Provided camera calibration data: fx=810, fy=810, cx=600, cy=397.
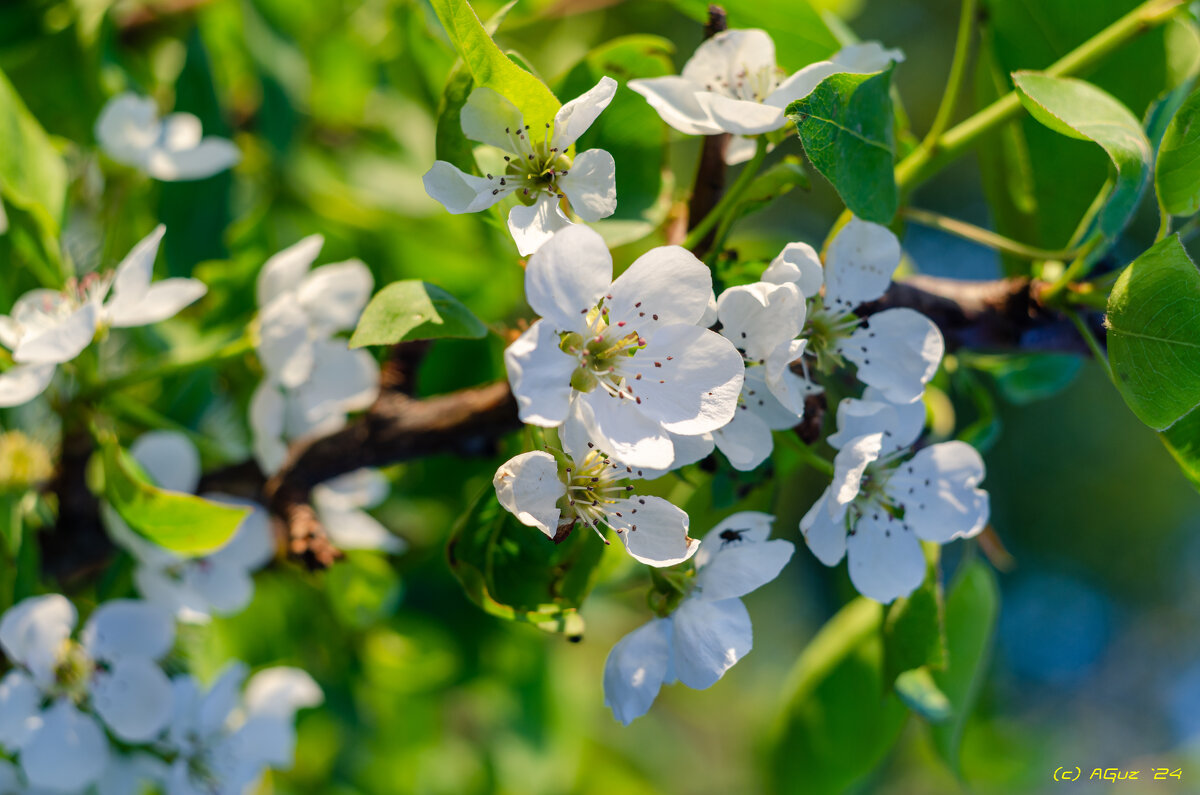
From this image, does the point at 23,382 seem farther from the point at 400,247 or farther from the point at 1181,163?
the point at 1181,163

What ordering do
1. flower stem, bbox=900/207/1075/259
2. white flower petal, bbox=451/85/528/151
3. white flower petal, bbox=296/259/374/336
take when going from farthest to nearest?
white flower petal, bbox=296/259/374/336 → flower stem, bbox=900/207/1075/259 → white flower petal, bbox=451/85/528/151

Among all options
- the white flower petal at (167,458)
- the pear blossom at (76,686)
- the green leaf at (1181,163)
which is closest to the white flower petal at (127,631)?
the pear blossom at (76,686)

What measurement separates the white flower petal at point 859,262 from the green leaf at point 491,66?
219 mm

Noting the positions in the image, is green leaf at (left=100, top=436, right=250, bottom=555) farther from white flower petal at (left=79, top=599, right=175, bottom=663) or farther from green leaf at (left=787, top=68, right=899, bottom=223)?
green leaf at (left=787, top=68, right=899, bottom=223)

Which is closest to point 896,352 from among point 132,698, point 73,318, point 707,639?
point 707,639

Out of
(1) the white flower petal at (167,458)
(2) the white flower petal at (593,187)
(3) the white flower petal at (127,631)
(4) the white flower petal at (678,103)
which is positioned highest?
(4) the white flower petal at (678,103)

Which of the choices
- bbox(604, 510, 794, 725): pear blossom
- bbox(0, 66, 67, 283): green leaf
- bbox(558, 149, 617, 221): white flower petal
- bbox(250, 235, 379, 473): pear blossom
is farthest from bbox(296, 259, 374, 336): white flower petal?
bbox(604, 510, 794, 725): pear blossom

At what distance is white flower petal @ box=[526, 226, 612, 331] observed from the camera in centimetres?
45

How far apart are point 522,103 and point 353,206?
714mm

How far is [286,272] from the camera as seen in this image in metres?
0.75

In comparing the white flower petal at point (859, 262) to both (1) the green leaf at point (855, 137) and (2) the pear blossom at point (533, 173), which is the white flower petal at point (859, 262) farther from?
(2) the pear blossom at point (533, 173)

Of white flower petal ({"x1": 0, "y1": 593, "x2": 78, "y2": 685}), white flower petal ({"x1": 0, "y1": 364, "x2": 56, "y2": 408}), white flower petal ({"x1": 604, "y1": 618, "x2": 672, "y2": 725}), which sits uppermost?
white flower petal ({"x1": 604, "y1": 618, "x2": 672, "y2": 725})

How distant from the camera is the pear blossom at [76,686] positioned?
0.69 m

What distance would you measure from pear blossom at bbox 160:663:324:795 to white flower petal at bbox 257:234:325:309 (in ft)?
1.23
